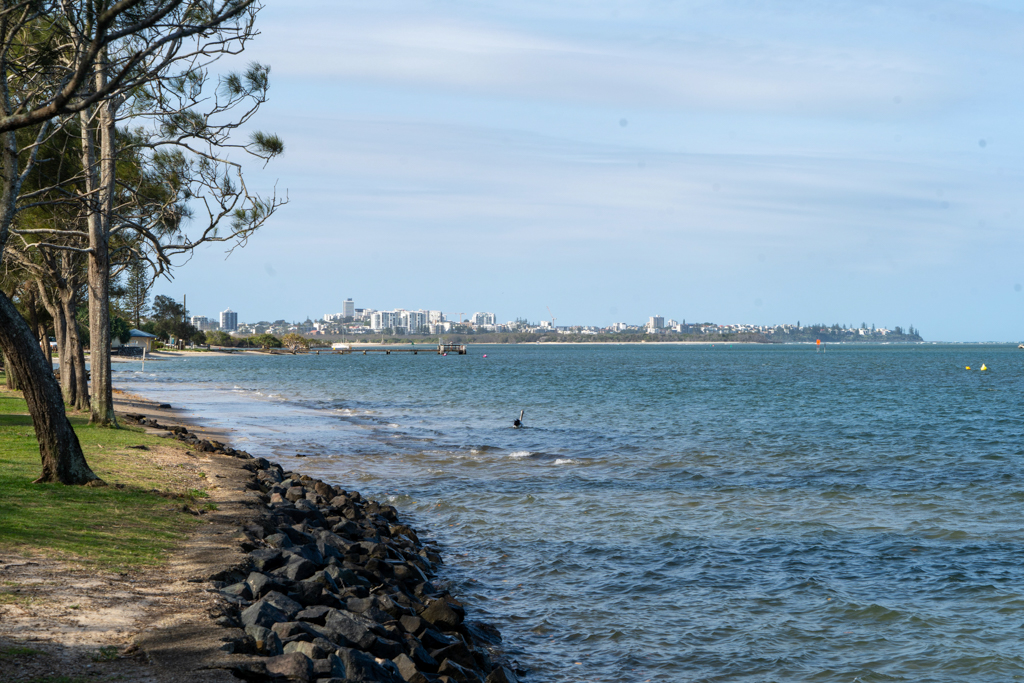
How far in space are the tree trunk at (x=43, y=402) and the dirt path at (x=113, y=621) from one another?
10.8 feet

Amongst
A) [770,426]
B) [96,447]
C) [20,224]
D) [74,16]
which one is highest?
[74,16]

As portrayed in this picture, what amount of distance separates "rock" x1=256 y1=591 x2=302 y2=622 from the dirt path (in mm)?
496

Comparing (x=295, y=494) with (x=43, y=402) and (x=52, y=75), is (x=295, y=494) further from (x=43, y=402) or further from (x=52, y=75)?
(x=52, y=75)

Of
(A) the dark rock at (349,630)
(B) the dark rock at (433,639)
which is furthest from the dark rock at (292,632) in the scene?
(B) the dark rock at (433,639)

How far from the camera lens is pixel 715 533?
15.2m

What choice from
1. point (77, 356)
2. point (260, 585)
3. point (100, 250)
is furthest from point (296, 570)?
point (77, 356)

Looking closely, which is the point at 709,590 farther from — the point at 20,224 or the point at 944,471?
the point at 20,224

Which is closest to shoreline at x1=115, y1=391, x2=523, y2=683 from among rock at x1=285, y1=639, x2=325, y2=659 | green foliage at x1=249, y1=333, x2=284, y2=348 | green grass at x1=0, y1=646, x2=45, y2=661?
rock at x1=285, y1=639, x2=325, y2=659

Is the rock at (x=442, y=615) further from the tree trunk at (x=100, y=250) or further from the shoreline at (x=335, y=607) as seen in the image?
the tree trunk at (x=100, y=250)

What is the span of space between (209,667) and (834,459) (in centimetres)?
2281

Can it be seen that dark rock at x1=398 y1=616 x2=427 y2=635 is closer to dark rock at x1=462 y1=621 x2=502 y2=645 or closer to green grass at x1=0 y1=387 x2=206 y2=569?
dark rock at x1=462 y1=621 x2=502 y2=645

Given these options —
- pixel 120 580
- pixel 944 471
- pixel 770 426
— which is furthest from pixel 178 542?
pixel 770 426

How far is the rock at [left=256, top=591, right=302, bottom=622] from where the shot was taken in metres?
8.01

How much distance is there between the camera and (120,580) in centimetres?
812
